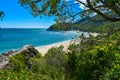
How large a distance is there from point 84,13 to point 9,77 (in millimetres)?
4322

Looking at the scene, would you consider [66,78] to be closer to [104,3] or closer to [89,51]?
[89,51]

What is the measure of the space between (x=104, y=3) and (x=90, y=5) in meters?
0.80

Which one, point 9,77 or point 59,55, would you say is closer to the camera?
point 9,77

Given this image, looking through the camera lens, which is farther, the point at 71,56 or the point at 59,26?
the point at 71,56

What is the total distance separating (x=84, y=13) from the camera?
15820 mm

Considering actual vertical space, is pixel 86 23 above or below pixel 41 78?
above

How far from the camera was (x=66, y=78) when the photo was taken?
18.9 m

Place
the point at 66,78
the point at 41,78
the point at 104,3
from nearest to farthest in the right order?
the point at 104,3, the point at 41,78, the point at 66,78

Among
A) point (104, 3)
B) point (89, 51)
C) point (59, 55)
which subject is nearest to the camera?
point (104, 3)

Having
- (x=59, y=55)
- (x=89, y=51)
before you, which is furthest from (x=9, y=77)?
(x=59, y=55)

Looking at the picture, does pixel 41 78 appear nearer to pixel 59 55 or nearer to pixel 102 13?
pixel 102 13

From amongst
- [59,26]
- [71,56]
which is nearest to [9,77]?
[59,26]

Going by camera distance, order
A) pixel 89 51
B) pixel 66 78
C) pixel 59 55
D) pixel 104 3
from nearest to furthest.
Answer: pixel 104 3 < pixel 89 51 < pixel 66 78 < pixel 59 55

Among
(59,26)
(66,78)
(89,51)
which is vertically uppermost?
(59,26)
